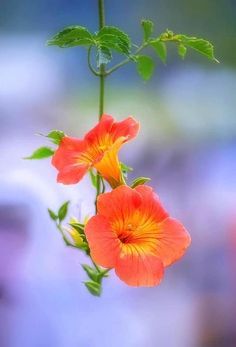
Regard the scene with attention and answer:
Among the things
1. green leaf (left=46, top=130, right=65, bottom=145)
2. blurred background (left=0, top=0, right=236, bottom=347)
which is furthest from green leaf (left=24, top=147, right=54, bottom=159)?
blurred background (left=0, top=0, right=236, bottom=347)

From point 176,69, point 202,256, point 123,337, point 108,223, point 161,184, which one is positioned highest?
point 176,69

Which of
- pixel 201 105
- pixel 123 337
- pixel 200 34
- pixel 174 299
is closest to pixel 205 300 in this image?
pixel 174 299

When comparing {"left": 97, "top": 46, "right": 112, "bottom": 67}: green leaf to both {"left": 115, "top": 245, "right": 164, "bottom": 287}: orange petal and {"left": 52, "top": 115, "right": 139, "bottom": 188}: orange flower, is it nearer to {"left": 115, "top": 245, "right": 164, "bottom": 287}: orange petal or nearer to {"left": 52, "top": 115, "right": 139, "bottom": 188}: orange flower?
{"left": 52, "top": 115, "right": 139, "bottom": 188}: orange flower

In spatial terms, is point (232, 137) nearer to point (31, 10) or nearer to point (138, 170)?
point (138, 170)

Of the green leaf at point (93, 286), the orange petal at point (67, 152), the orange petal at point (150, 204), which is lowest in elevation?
the green leaf at point (93, 286)

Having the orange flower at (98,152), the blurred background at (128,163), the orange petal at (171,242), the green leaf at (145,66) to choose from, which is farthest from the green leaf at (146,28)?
the blurred background at (128,163)

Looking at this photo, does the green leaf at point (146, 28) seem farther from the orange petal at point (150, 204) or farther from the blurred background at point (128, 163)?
the blurred background at point (128, 163)
